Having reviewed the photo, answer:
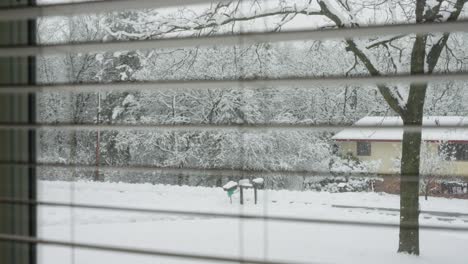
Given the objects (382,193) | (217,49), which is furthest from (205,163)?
(382,193)

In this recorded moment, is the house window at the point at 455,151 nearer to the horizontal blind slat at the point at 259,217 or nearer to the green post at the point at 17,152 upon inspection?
the horizontal blind slat at the point at 259,217

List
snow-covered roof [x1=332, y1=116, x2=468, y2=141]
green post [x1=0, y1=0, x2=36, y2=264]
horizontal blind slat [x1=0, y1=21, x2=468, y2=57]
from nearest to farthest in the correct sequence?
horizontal blind slat [x1=0, y1=21, x2=468, y2=57] < snow-covered roof [x1=332, y1=116, x2=468, y2=141] < green post [x1=0, y1=0, x2=36, y2=264]

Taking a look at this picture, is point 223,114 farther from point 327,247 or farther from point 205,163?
point 327,247

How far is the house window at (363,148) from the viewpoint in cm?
85

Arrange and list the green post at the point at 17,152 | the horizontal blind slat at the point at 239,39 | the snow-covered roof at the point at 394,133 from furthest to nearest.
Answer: the green post at the point at 17,152 → the snow-covered roof at the point at 394,133 → the horizontal blind slat at the point at 239,39

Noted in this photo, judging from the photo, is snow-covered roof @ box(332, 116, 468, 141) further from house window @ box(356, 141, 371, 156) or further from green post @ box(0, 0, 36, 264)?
green post @ box(0, 0, 36, 264)

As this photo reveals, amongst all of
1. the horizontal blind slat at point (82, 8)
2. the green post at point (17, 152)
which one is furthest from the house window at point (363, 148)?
the green post at point (17, 152)

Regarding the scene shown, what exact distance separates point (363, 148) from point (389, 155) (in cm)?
4

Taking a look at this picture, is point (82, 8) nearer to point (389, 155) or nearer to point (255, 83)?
point (255, 83)

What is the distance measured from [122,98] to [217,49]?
0.21m

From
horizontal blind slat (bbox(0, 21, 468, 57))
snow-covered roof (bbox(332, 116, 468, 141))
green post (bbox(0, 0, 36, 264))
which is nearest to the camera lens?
horizontal blind slat (bbox(0, 21, 468, 57))

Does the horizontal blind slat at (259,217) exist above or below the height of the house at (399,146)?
below

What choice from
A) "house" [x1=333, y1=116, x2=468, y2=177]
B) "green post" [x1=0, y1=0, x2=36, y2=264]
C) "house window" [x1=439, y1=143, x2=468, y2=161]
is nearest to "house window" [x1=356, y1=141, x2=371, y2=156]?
Result: "house" [x1=333, y1=116, x2=468, y2=177]

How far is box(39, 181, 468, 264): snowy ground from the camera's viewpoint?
83 centimetres
